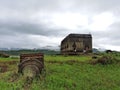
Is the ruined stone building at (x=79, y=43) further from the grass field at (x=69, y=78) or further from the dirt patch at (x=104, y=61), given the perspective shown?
the grass field at (x=69, y=78)

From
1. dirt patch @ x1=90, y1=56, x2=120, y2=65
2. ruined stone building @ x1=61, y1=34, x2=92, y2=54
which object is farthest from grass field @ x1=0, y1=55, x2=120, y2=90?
ruined stone building @ x1=61, y1=34, x2=92, y2=54

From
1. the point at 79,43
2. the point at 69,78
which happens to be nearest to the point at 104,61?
the point at 69,78

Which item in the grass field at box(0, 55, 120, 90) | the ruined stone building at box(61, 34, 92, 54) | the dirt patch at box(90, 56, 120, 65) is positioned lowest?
the grass field at box(0, 55, 120, 90)

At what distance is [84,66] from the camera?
21297 mm

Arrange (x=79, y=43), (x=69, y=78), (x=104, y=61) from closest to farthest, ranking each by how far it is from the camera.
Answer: (x=69, y=78) < (x=104, y=61) < (x=79, y=43)

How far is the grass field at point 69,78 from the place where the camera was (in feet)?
50.2

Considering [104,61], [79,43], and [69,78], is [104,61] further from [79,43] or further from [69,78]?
[79,43]

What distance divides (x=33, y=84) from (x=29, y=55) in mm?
3982

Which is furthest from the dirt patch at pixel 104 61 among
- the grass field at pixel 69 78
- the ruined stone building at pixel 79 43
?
the ruined stone building at pixel 79 43

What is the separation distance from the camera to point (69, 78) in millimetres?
17203

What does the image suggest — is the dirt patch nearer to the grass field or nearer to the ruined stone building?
the grass field

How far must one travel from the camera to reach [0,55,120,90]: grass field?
15295mm

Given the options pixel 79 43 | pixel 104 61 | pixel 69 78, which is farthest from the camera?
pixel 79 43

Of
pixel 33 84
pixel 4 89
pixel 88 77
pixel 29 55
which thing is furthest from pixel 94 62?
Result: pixel 4 89
